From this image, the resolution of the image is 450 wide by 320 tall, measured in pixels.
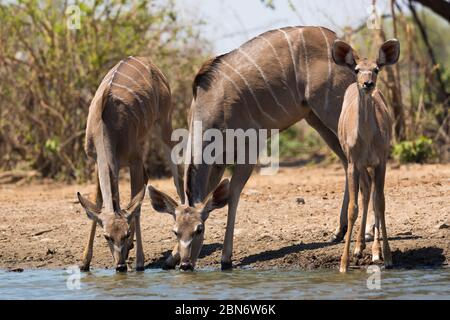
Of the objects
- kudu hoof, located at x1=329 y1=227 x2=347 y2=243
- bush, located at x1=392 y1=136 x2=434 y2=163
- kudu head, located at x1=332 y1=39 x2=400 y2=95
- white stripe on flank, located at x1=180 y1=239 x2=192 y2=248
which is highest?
kudu head, located at x1=332 y1=39 x2=400 y2=95

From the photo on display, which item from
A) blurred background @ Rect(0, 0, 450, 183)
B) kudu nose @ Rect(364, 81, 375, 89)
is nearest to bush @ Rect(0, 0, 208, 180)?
blurred background @ Rect(0, 0, 450, 183)

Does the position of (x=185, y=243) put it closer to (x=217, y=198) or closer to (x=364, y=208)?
(x=217, y=198)

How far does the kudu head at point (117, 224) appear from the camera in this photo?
7129mm

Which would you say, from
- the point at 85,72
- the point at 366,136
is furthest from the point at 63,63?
the point at 366,136

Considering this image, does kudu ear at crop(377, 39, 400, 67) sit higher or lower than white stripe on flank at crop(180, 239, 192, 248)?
higher

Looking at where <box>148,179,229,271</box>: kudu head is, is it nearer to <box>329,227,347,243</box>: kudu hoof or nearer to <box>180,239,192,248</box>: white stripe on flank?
<box>180,239,192,248</box>: white stripe on flank

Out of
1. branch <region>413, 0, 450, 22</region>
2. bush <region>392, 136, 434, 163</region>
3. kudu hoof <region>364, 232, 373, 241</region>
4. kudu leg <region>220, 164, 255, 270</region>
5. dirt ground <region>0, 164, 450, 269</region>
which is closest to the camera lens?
kudu leg <region>220, 164, 255, 270</region>

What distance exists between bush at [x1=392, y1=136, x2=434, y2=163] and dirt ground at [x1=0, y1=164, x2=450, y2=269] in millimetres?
950

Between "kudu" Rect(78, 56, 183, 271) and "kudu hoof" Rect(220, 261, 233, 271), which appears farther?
"kudu hoof" Rect(220, 261, 233, 271)

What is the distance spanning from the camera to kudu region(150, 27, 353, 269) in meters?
7.78

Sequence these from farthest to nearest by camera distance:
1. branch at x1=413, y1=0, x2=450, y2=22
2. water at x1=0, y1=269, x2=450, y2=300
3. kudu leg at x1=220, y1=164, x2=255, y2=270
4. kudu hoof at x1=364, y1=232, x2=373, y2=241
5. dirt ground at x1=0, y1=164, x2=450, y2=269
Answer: branch at x1=413, y1=0, x2=450, y2=22
kudu hoof at x1=364, y1=232, x2=373, y2=241
dirt ground at x1=0, y1=164, x2=450, y2=269
kudu leg at x1=220, y1=164, x2=255, y2=270
water at x1=0, y1=269, x2=450, y2=300

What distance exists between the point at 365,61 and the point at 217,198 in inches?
56.2
